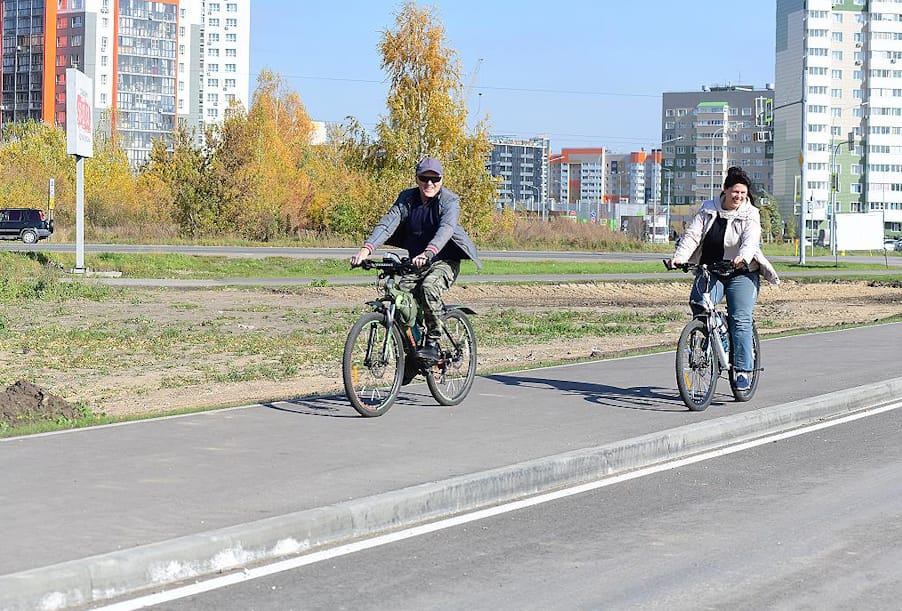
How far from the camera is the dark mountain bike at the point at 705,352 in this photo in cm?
1079

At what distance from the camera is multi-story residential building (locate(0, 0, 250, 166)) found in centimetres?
14762

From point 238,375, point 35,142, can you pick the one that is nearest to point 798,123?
point 35,142

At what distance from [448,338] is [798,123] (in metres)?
139

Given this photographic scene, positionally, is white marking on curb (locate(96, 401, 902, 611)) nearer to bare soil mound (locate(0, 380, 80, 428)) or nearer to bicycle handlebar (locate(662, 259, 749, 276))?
bicycle handlebar (locate(662, 259, 749, 276))

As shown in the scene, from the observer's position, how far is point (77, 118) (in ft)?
116

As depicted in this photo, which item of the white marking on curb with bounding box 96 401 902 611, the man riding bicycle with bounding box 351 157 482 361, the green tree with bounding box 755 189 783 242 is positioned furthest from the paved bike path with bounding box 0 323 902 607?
the green tree with bounding box 755 189 783 242

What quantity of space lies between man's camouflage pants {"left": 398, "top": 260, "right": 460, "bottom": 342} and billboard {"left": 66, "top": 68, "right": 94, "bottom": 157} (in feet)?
86.5

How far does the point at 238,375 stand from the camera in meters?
14.6

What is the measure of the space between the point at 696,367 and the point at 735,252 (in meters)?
1.13

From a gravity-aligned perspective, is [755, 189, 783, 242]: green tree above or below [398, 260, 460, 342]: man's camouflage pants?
above

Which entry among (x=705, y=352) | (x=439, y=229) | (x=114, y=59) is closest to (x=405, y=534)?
(x=439, y=229)

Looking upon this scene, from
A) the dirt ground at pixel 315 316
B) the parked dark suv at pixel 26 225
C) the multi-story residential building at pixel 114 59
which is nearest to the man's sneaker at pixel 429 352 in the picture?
the dirt ground at pixel 315 316

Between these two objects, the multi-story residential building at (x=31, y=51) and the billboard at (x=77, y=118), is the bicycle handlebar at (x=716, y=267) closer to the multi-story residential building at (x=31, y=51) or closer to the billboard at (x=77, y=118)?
the billboard at (x=77, y=118)

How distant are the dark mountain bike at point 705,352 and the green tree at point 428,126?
43.9 m
